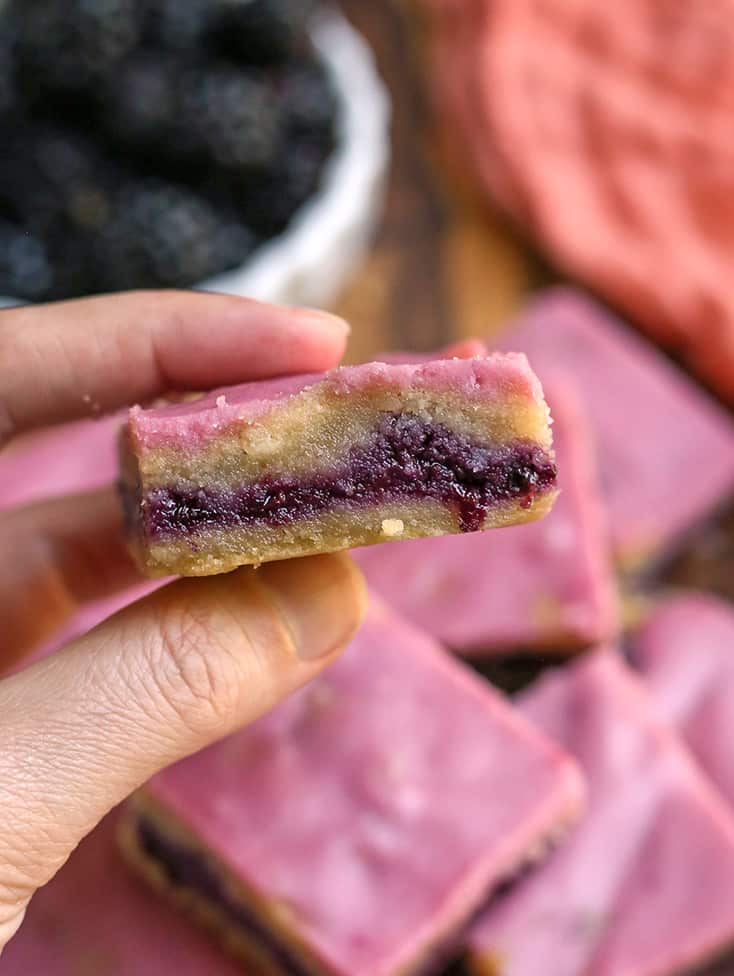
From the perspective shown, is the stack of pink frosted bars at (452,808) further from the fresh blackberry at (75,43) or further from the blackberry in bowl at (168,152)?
the fresh blackberry at (75,43)

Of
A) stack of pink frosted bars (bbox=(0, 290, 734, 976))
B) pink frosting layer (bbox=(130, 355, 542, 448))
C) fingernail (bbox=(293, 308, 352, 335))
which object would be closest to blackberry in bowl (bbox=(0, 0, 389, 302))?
stack of pink frosted bars (bbox=(0, 290, 734, 976))

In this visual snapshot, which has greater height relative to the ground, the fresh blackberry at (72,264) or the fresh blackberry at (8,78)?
the fresh blackberry at (8,78)

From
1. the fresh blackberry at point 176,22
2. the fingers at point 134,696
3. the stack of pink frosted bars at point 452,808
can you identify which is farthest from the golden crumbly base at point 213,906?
the fresh blackberry at point 176,22

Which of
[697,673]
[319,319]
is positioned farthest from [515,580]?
[319,319]

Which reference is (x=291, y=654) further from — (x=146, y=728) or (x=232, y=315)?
(x=232, y=315)

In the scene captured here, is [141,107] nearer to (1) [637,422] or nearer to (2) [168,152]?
(2) [168,152]
